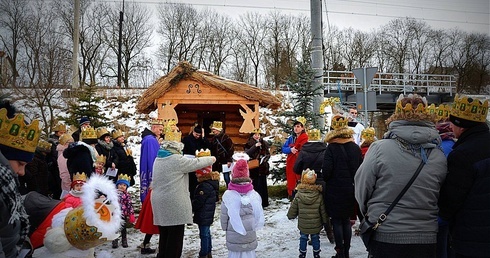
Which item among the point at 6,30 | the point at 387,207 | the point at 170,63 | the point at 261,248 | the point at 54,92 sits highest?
the point at 170,63

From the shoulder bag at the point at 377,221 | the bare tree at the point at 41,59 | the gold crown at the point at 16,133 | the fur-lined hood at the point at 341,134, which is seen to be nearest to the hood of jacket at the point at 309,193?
the fur-lined hood at the point at 341,134

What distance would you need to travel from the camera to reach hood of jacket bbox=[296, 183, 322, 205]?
226 inches

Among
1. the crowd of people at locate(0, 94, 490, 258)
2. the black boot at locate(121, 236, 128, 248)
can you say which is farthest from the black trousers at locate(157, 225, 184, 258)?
the black boot at locate(121, 236, 128, 248)

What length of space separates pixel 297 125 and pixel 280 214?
7.18 ft

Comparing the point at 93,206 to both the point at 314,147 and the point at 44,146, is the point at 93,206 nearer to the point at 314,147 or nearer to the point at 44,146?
the point at 314,147

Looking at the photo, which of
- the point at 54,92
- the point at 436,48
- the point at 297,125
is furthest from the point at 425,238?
the point at 436,48

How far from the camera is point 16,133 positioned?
2.33 meters

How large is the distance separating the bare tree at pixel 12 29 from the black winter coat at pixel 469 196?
767 cm

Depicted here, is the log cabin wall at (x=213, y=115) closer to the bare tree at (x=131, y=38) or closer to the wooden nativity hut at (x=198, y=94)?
the wooden nativity hut at (x=198, y=94)

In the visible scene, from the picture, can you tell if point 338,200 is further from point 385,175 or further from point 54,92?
point 54,92

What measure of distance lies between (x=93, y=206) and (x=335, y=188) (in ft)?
12.2

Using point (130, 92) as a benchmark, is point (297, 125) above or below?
below

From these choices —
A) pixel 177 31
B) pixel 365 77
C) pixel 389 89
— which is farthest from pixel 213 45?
pixel 365 77

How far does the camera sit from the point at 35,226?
2871 millimetres
